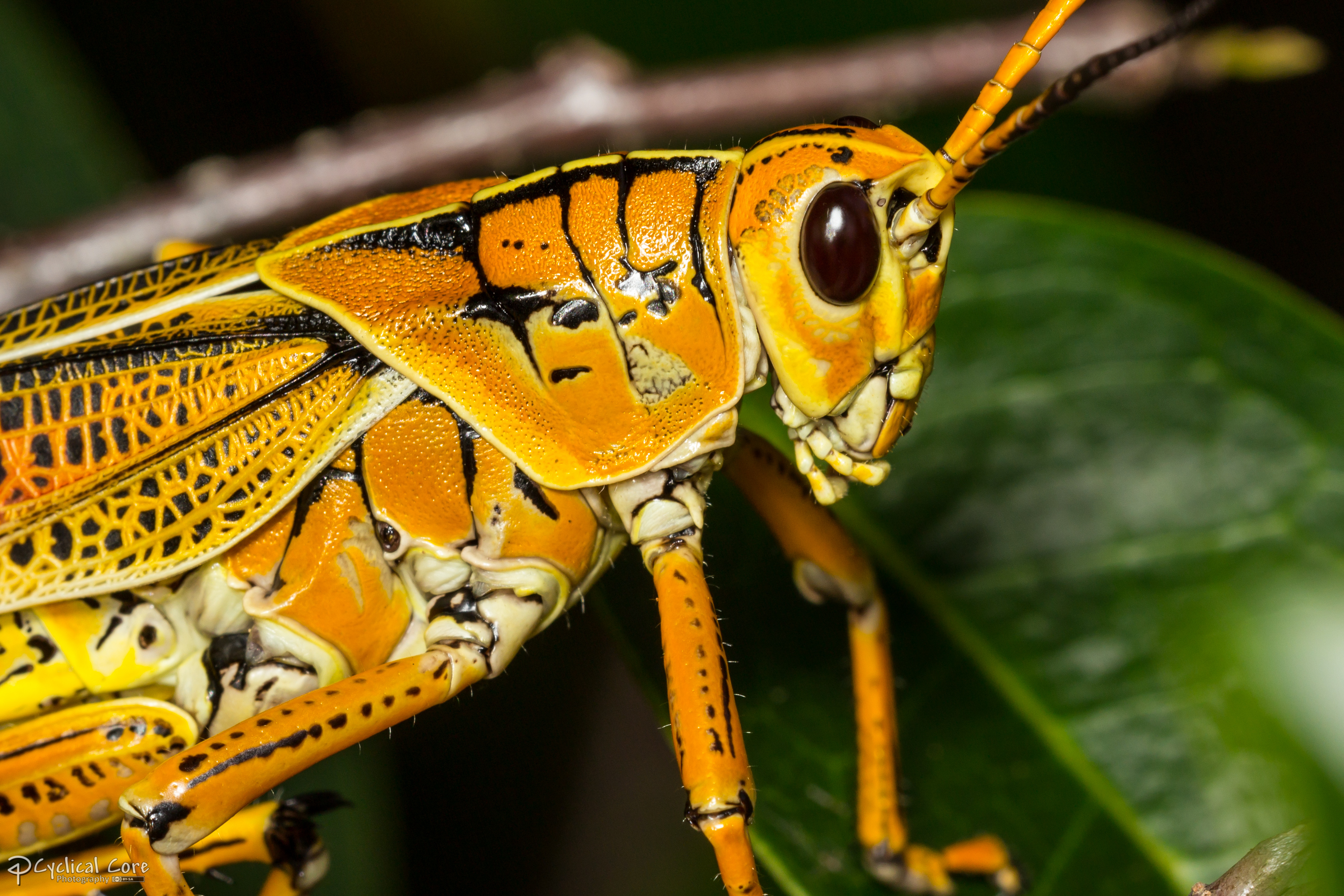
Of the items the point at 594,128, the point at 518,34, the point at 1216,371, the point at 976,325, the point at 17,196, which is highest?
the point at 518,34

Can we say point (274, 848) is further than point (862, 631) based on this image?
No

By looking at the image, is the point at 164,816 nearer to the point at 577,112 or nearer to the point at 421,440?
the point at 421,440

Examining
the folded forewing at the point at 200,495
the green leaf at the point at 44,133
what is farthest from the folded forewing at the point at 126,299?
the green leaf at the point at 44,133

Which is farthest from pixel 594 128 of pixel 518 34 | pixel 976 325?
pixel 976 325

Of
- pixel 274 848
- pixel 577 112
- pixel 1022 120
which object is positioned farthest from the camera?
pixel 577 112

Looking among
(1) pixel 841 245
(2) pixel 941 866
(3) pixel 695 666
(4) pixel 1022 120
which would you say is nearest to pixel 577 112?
(1) pixel 841 245

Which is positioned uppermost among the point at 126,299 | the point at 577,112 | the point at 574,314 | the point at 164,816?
the point at 577,112

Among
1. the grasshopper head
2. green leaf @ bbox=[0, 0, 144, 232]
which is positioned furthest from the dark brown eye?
green leaf @ bbox=[0, 0, 144, 232]

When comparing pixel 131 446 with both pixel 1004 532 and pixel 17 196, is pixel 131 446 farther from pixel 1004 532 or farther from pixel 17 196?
pixel 1004 532
